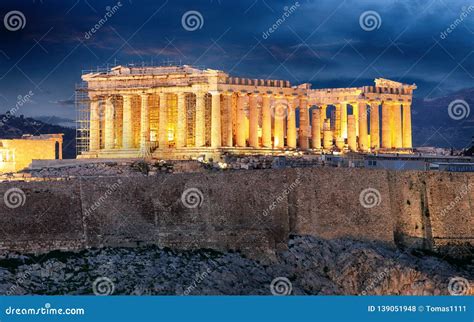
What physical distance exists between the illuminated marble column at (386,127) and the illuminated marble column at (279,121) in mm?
11457

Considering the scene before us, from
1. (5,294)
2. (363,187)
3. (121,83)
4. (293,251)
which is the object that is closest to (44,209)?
(5,294)

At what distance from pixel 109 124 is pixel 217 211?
3057 centimetres

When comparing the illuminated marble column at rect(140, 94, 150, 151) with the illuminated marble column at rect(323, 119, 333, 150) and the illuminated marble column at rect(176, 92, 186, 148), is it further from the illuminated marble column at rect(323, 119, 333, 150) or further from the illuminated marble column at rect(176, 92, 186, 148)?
the illuminated marble column at rect(323, 119, 333, 150)

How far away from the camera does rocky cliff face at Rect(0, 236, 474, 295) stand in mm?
60969

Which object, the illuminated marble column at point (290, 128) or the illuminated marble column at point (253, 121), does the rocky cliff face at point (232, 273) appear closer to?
the illuminated marble column at point (253, 121)

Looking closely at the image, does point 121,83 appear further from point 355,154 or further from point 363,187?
point 363,187

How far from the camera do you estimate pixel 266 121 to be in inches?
3725

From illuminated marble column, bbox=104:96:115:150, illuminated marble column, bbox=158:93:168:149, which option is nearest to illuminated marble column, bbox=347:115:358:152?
illuminated marble column, bbox=158:93:168:149

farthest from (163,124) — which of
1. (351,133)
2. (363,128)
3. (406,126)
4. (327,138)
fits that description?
(406,126)

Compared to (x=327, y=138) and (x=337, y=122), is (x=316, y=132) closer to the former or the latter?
(x=327, y=138)

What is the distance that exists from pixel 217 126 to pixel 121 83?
34.8 ft

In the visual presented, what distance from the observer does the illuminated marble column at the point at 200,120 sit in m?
92.6

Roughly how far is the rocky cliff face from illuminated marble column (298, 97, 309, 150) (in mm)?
29986

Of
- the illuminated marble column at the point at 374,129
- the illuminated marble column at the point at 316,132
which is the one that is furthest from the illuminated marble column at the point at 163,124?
the illuminated marble column at the point at 374,129
